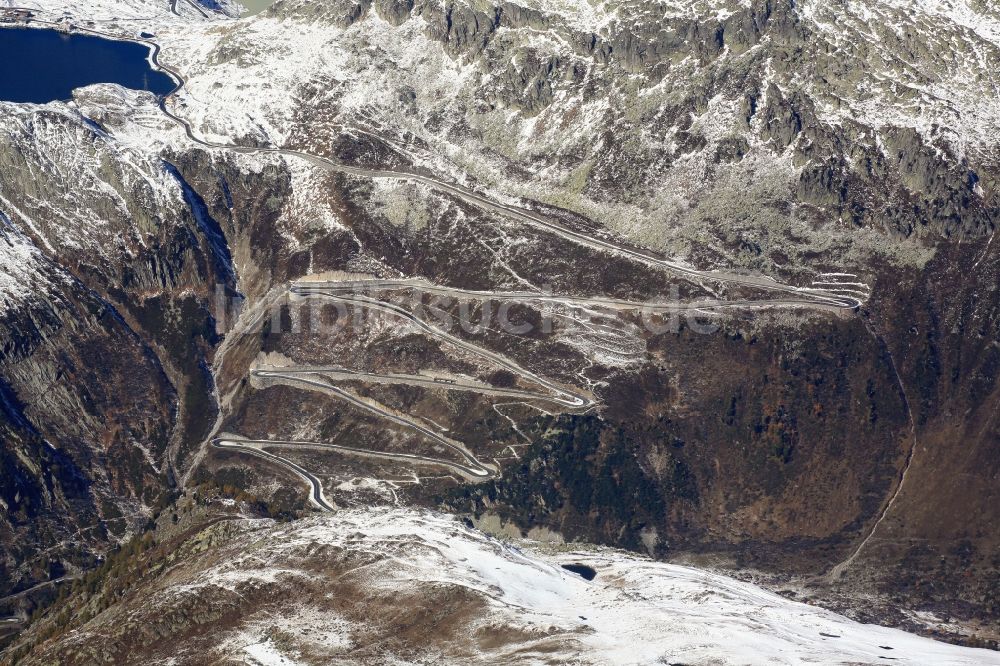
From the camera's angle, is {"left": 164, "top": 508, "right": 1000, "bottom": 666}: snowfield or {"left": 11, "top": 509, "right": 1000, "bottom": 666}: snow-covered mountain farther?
{"left": 11, "top": 509, "right": 1000, "bottom": 666}: snow-covered mountain

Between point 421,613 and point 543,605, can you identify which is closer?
point 421,613

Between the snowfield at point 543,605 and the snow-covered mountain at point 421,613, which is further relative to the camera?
the snow-covered mountain at point 421,613

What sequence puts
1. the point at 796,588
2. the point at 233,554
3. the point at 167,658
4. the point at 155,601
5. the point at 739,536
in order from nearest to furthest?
1. the point at 167,658
2. the point at 155,601
3. the point at 233,554
4. the point at 796,588
5. the point at 739,536

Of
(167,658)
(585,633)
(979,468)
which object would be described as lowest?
(167,658)

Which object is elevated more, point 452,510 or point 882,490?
point 882,490

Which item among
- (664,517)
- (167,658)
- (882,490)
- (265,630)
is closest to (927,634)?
(882,490)

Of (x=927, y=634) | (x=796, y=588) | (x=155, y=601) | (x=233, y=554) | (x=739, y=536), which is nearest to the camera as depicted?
(x=155, y=601)

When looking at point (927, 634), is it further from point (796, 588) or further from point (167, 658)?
point (167, 658)

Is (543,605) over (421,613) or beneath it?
over

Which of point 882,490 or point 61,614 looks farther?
point 882,490
